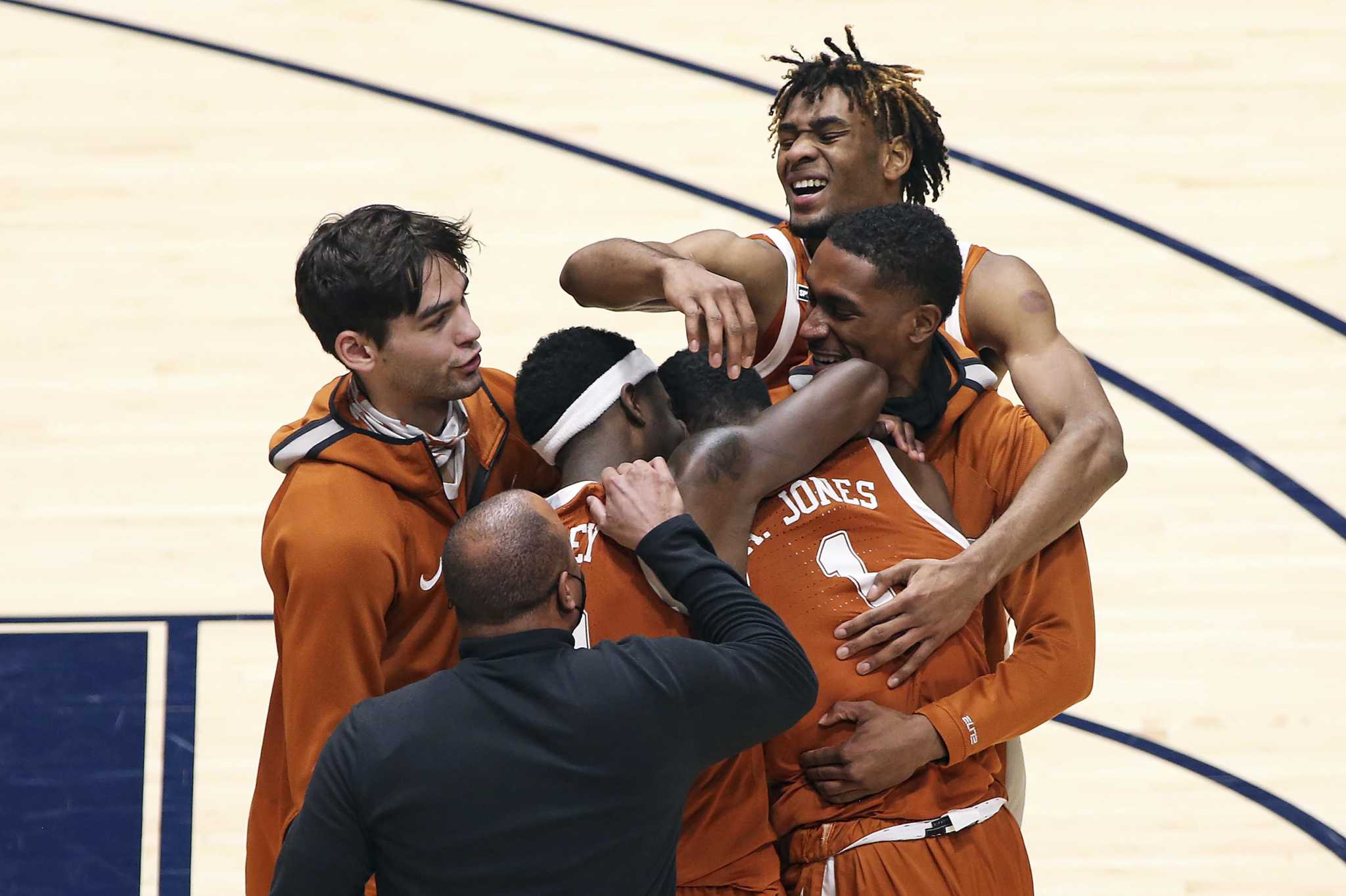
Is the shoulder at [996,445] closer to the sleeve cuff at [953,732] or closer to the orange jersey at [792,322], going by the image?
the orange jersey at [792,322]

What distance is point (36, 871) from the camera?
491 centimetres

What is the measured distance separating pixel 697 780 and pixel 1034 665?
0.71m

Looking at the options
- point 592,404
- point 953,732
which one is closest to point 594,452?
point 592,404

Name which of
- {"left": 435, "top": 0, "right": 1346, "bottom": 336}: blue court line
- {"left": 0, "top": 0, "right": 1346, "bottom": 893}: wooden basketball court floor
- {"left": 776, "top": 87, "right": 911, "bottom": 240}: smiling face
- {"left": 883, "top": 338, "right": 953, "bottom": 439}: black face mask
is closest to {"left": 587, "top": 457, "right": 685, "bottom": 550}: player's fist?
{"left": 883, "top": 338, "right": 953, "bottom": 439}: black face mask

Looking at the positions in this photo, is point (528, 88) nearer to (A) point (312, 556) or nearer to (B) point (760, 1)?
(B) point (760, 1)

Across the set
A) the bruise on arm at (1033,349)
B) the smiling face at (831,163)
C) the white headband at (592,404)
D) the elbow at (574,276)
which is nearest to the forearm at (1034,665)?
the bruise on arm at (1033,349)

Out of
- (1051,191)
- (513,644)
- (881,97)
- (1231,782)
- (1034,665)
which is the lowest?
(1231,782)

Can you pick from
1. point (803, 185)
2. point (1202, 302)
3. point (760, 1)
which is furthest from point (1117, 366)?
point (803, 185)

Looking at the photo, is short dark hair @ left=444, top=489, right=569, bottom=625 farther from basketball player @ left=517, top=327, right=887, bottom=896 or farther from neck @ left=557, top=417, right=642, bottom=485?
neck @ left=557, top=417, right=642, bottom=485

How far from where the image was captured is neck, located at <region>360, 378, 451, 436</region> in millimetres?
3061

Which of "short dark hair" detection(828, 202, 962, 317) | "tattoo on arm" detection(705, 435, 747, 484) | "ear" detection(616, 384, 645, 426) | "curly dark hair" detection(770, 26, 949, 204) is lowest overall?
"tattoo on arm" detection(705, 435, 747, 484)

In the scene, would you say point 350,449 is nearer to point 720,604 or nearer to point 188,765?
point 720,604

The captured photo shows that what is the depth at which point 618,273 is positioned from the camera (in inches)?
131

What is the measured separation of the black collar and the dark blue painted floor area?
2.79 metres
